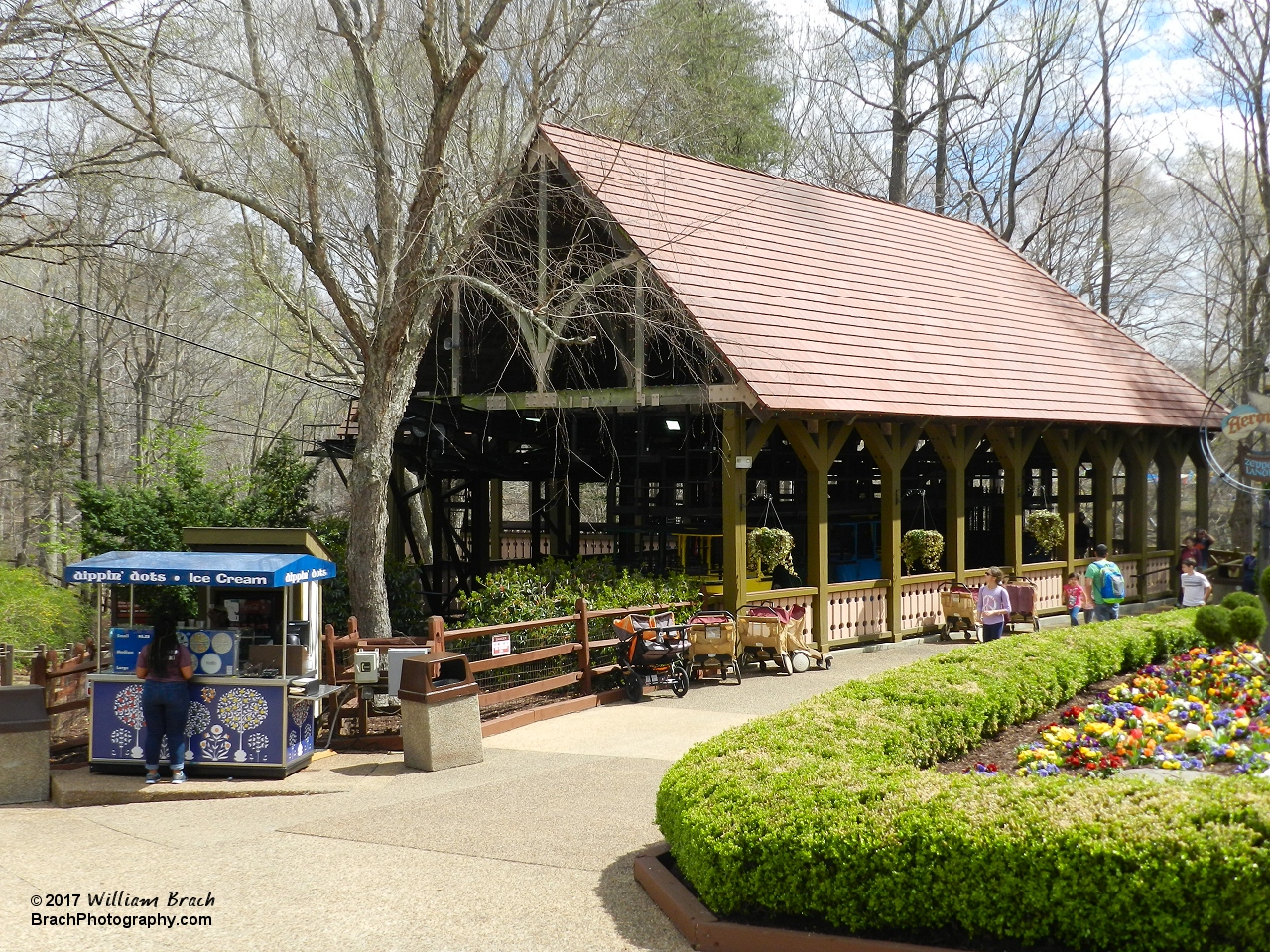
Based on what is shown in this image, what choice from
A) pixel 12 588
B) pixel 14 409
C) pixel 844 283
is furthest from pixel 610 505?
pixel 14 409

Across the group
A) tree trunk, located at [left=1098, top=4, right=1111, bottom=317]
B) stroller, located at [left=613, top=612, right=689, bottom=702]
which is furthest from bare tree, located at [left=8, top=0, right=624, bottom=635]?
tree trunk, located at [left=1098, top=4, right=1111, bottom=317]

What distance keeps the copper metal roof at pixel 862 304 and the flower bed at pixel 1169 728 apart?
609 cm

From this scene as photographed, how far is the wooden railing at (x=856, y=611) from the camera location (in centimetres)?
1688

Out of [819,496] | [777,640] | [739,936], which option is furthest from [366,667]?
[819,496]

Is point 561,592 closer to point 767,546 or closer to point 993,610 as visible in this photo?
point 767,546

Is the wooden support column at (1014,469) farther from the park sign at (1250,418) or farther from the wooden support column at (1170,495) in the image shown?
the park sign at (1250,418)

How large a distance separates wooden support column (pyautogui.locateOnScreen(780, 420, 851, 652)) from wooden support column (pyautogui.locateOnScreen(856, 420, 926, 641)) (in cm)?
106

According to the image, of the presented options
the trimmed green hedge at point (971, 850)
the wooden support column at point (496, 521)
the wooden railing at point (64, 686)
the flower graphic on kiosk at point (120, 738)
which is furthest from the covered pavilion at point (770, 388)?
the trimmed green hedge at point (971, 850)

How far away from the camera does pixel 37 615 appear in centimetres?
1905

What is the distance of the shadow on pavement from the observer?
5.89 meters

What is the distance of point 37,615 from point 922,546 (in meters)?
14.9

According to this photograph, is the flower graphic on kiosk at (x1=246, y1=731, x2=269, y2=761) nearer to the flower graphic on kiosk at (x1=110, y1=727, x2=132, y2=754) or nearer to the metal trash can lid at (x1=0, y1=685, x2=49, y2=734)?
the flower graphic on kiosk at (x1=110, y1=727, x2=132, y2=754)

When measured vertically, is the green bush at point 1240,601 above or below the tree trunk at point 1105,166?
below

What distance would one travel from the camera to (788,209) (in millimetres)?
20797
